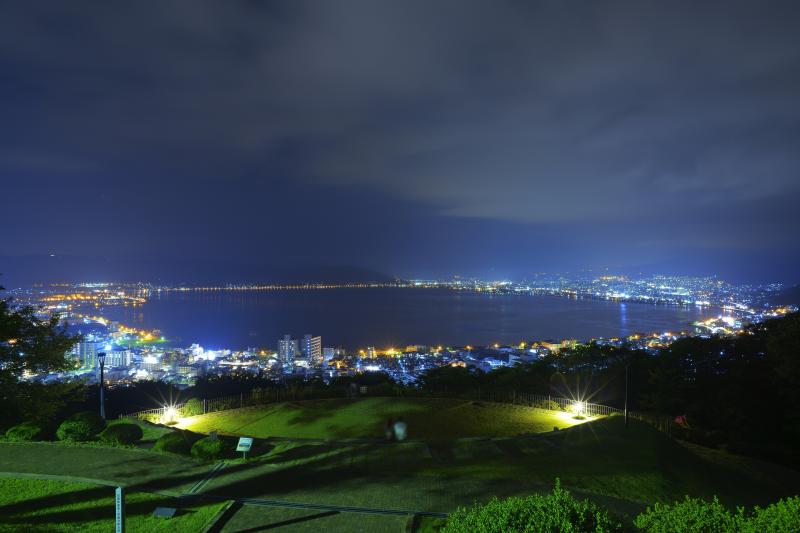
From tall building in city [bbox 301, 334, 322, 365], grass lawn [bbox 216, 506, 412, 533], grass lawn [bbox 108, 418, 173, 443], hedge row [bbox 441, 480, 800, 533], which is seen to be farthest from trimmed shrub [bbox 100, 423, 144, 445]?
tall building in city [bbox 301, 334, 322, 365]

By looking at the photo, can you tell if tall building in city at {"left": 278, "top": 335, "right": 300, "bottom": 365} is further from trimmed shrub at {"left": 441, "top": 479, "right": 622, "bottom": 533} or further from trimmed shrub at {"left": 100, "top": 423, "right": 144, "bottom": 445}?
trimmed shrub at {"left": 441, "top": 479, "right": 622, "bottom": 533}

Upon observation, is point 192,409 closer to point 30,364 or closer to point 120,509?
point 30,364

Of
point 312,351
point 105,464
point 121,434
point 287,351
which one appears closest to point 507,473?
point 105,464

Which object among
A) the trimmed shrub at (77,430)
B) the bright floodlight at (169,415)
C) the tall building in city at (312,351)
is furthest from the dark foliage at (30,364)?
the tall building in city at (312,351)

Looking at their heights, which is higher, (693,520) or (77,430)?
(693,520)

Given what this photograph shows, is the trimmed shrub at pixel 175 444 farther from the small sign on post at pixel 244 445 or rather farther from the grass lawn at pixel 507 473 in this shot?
the grass lawn at pixel 507 473

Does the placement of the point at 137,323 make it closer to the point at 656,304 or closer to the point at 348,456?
the point at 348,456
